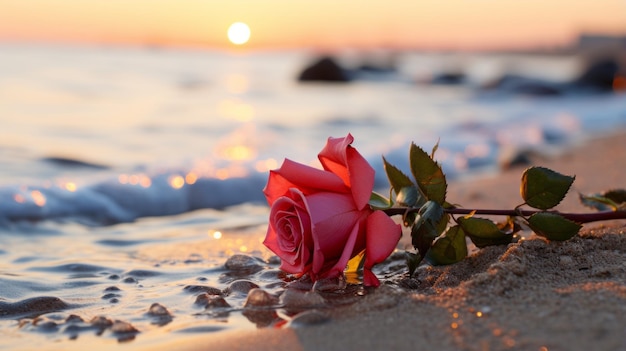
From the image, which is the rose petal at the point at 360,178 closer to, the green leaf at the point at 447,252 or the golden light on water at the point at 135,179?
the green leaf at the point at 447,252

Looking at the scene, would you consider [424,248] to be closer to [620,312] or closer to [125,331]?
[620,312]

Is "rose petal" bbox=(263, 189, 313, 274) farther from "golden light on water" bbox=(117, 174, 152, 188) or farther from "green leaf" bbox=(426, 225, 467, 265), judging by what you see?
"golden light on water" bbox=(117, 174, 152, 188)

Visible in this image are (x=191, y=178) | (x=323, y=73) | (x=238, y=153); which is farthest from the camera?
(x=323, y=73)

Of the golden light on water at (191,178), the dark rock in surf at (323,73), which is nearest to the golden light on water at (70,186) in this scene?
the golden light on water at (191,178)

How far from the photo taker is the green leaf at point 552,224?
6.56ft

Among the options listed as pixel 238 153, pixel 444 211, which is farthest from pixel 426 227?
pixel 238 153

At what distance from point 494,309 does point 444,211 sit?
1.10 feet

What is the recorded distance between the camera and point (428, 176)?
6.46 feet

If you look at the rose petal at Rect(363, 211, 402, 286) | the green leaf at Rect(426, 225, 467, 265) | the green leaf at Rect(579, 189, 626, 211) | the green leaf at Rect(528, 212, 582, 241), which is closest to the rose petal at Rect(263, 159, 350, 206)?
the rose petal at Rect(363, 211, 402, 286)

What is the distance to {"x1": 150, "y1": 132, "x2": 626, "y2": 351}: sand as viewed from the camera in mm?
1562

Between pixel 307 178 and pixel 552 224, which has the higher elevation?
pixel 307 178

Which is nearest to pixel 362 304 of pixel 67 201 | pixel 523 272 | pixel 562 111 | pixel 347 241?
pixel 347 241

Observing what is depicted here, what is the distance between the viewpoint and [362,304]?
6.28 ft

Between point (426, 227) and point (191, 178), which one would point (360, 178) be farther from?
point (191, 178)
